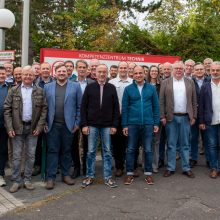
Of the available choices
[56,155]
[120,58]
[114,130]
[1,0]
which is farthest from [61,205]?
[1,0]

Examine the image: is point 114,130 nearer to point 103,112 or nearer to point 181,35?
point 103,112

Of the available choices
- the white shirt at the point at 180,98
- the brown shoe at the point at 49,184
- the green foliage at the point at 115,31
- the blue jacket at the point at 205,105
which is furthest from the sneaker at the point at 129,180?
the green foliage at the point at 115,31

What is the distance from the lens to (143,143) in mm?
7586

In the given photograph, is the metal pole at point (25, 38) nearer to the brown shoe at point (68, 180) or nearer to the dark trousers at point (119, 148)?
the dark trousers at point (119, 148)

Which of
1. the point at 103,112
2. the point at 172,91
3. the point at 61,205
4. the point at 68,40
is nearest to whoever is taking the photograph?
the point at 61,205

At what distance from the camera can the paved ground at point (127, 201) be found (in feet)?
19.3

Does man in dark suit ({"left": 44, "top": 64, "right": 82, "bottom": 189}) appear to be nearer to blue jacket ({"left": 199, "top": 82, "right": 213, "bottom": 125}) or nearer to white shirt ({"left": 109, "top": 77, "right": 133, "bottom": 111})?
white shirt ({"left": 109, "top": 77, "right": 133, "bottom": 111})

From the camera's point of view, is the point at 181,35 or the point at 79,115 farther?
the point at 181,35

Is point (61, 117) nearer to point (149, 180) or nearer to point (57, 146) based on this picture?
point (57, 146)

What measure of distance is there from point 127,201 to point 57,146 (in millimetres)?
1620

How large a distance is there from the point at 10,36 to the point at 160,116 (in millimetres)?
23229

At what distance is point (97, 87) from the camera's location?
7270mm

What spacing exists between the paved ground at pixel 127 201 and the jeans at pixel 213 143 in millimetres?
401

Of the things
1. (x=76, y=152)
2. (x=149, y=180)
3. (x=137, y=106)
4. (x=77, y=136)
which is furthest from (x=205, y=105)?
(x=76, y=152)
